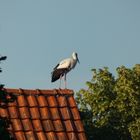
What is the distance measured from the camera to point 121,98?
51.2 m

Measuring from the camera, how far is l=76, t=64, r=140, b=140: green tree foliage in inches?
2007

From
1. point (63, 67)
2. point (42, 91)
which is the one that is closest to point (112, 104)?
point (63, 67)

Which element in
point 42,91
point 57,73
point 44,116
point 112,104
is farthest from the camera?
point 112,104

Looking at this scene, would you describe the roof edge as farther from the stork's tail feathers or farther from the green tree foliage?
the green tree foliage

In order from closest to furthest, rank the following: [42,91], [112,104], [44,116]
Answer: [44,116]
[42,91]
[112,104]

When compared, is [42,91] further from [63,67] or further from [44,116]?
[63,67]

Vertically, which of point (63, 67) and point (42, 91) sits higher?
point (63, 67)

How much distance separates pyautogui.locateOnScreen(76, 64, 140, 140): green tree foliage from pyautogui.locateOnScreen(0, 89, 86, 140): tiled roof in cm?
2820

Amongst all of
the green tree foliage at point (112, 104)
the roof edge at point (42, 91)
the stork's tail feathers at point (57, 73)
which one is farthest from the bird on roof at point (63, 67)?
the green tree foliage at point (112, 104)

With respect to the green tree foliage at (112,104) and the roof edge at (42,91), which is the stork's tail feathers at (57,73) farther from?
the green tree foliage at (112,104)

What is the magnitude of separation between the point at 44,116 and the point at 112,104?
101ft

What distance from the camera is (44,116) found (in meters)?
21.2

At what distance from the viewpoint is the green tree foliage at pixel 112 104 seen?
167 feet

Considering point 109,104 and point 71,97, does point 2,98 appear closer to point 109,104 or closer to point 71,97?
point 71,97
